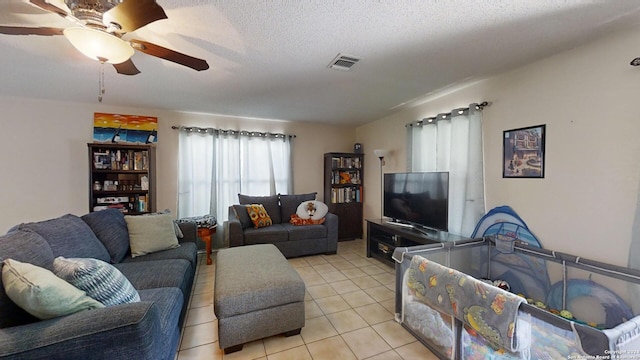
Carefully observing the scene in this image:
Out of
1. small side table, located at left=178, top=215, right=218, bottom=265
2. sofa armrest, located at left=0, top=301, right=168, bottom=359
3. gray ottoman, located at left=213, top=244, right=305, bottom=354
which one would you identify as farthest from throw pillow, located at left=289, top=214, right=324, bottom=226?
sofa armrest, located at left=0, top=301, right=168, bottom=359

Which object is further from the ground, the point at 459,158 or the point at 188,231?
the point at 459,158

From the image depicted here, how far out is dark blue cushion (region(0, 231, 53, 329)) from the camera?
1058 mm

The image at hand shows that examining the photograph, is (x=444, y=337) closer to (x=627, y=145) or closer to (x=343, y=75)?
(x=627, y=145)

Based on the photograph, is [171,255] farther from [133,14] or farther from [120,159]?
[120,159]

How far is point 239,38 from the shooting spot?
183cm

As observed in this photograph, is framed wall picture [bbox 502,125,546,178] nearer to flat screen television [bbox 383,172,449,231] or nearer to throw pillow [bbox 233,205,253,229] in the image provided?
flat screen television [bbox 383,172,449,231]

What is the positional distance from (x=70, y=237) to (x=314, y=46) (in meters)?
2.26

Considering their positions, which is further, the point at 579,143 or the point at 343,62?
the point at 343,62

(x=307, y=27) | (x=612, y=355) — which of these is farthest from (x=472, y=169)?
(x=307, y=27)

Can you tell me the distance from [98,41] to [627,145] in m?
3.41

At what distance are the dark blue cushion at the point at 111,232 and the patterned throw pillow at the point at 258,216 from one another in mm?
1561

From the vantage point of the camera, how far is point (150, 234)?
8.02ft

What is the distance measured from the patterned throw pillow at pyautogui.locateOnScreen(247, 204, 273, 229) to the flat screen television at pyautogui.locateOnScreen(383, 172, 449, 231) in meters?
1.80

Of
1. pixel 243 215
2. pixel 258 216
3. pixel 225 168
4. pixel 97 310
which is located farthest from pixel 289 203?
pixel 97 310
